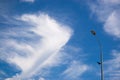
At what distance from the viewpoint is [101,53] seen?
116ft

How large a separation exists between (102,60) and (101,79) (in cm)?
249

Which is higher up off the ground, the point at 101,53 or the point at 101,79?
the point at 101,53

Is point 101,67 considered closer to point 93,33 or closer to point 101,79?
point 101,79

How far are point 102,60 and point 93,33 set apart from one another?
323cm

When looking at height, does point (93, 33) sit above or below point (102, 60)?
above

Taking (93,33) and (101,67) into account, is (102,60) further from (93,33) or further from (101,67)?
(93,33)

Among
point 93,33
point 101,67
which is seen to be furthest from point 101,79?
point 93,33

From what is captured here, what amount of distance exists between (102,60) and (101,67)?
0.98 meters

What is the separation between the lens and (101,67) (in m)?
34.3

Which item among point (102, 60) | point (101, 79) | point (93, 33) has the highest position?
point (93, 33)

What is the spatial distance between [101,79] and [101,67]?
151 cm

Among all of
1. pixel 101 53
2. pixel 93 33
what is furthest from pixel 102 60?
pixel 93 33

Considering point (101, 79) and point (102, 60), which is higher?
point (102, 60)

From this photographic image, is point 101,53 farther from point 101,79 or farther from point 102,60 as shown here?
point 101,79
